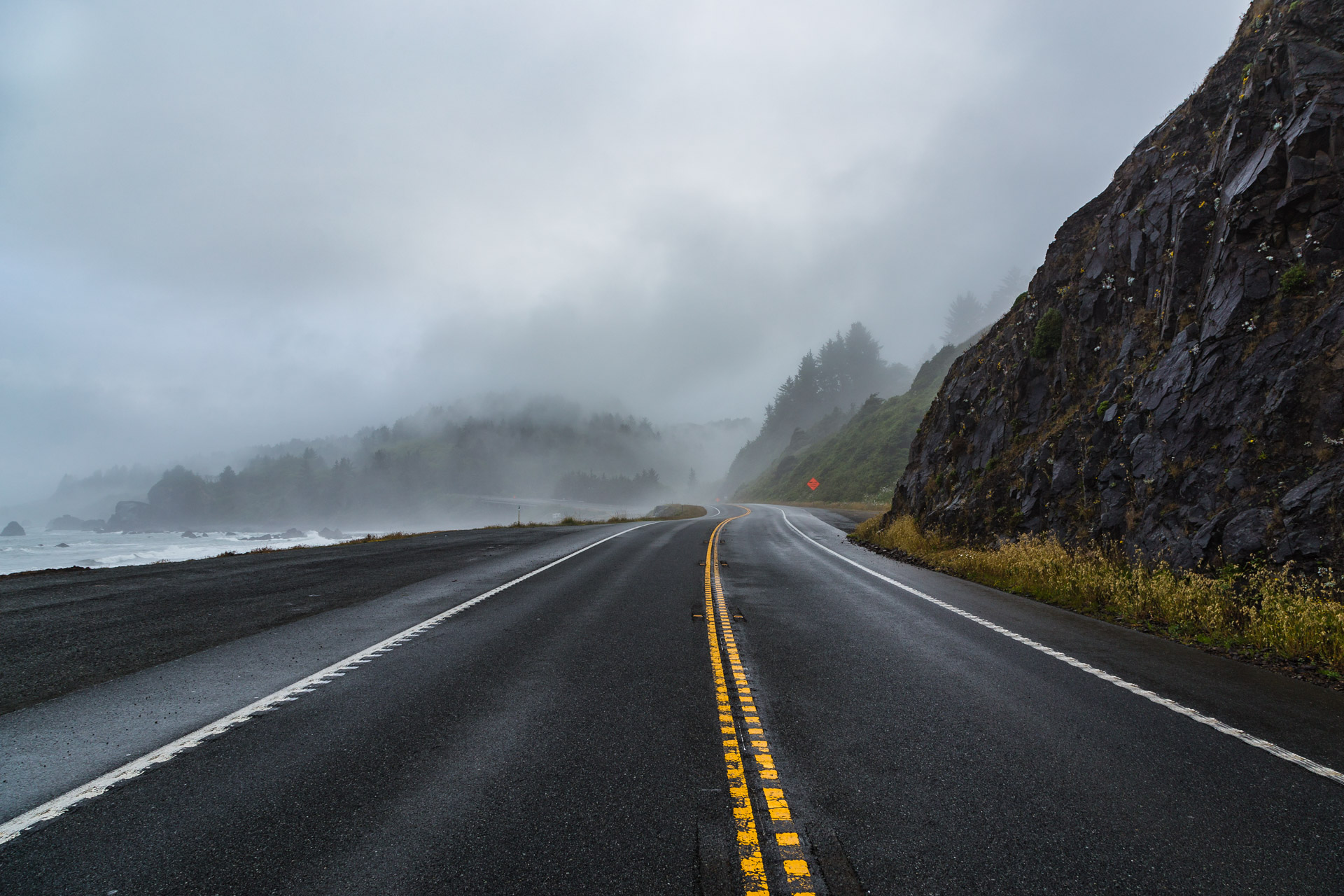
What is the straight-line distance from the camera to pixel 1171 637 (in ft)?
24.2

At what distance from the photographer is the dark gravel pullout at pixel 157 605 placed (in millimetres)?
5992

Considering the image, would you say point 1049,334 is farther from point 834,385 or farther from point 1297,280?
point 834,385

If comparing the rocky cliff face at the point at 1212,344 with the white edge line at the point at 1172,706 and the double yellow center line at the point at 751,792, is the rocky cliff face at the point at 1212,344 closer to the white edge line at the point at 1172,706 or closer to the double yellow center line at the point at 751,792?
the white edge line at the point at 1172,706

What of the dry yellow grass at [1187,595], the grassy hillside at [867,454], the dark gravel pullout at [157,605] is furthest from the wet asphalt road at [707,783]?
the grassy hillside at [867,454]

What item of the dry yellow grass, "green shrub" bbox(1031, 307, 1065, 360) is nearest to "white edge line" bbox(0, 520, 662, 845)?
the dry yellow grass

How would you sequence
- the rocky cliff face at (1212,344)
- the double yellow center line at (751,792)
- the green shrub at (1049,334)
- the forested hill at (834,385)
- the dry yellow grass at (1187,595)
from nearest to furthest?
the double yellow center line at (751,792)
the dry yellow grass at (1187,595)
the rocky cliff face at (1212,344)
the green shrub at (1049,334)
the forested hill at (834,385)

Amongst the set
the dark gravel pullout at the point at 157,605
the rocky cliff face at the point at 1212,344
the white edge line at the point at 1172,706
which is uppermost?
the rocky cliff face at the point at 1212,344

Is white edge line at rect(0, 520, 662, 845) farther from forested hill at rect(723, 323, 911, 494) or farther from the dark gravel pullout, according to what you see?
forested hill at rect(723, 323, 911, 494)

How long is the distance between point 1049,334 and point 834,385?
99.0 metres

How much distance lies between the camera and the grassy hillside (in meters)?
59.3

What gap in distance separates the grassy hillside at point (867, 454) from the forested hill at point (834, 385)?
1694cm

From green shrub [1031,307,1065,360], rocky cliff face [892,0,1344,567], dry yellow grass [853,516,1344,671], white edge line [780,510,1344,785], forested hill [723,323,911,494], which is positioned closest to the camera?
white edge line [780,510,1344,785]

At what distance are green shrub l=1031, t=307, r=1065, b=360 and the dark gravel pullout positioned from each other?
57.1 feet

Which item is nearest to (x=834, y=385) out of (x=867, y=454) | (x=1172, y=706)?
(x=867, y=454)
